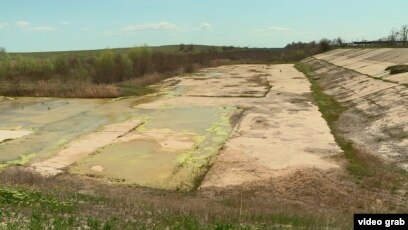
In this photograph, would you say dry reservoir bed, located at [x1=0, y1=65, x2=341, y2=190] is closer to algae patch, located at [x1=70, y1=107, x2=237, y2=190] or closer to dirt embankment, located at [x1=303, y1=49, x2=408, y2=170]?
algae patch, located at [x1=70, y1=107, x2=237, y2=190]

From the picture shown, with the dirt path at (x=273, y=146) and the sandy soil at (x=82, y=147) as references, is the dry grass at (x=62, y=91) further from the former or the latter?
the dirt path at (x=273, y=146)

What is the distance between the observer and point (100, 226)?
26.0 ft

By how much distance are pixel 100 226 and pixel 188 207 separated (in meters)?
3.10

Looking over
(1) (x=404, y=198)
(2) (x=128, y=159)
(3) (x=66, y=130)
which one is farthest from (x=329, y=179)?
(3) (x=66, y=130)

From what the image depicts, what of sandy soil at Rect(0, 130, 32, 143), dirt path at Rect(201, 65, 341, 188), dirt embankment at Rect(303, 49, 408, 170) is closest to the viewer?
dirt path at Rect(201, 65, 341, 188)

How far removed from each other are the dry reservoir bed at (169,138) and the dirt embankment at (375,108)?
165 centimetres

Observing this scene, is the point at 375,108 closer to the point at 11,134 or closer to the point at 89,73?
the point at 11,134

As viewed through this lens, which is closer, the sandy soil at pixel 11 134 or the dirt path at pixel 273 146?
the dirt path at pixel 273 146

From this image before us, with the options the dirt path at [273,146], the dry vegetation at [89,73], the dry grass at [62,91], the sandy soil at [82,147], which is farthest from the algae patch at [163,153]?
the dry vegetation at [89,73]

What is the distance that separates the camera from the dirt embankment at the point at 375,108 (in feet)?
61.8

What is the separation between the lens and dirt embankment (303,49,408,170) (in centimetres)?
1885

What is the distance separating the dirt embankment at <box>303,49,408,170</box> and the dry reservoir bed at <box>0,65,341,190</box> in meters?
1.65

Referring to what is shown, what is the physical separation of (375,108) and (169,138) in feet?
41.9

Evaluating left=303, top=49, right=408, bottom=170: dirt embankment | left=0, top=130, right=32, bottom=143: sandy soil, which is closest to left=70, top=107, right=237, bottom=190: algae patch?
left=0, top=130, right=32, bottom=143: sandy soil
